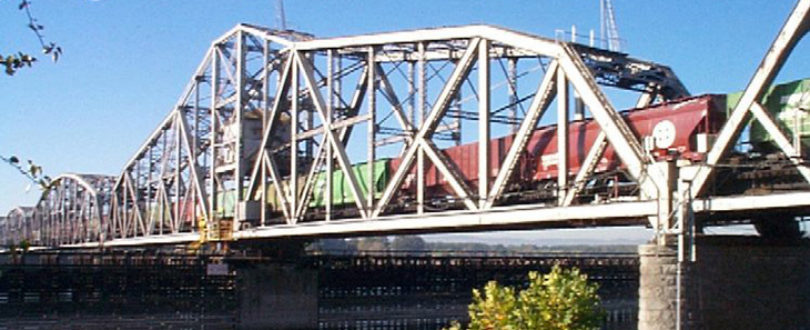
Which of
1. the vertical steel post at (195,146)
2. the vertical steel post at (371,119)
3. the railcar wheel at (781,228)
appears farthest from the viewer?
the vertical steel post at (195,146)

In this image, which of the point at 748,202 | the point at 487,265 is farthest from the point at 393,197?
the point at 487,265

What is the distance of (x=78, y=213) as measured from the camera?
138 meters

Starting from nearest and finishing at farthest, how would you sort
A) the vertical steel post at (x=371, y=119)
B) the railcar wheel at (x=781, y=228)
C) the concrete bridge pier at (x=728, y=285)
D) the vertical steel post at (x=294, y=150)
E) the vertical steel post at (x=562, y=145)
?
the concrete bridge pier at (x=728, y=285), the railcar wheel at (x=781, y=228), the vertical steel post at (x=562, y=145), the vertical steel post at (x=371, y=119), the vertical steel post at (x=294, y=150)

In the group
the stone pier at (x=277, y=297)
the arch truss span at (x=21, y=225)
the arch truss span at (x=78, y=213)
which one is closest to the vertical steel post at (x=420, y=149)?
the stone pier at (x=277, y=297)

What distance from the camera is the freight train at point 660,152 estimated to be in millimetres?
27875

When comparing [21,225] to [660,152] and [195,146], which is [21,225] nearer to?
[195,146]

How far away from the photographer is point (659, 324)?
90.1 ft

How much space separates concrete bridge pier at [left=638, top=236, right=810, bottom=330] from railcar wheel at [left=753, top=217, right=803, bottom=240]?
0.40 m

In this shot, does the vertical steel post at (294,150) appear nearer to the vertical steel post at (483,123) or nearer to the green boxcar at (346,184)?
the green boxcar at (346,184)

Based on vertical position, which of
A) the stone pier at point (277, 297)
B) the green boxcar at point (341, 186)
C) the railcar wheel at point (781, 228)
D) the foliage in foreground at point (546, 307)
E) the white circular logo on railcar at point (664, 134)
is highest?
the white circular logo on railcar at point (664, 134)

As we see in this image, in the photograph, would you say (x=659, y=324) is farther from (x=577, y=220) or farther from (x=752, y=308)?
(x=577, y=220)

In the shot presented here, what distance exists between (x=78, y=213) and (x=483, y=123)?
110 m

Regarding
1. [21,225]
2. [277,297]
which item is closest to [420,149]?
[277,297]

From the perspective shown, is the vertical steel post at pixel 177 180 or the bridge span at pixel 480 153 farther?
the vertical steel post at pixel 177 180
